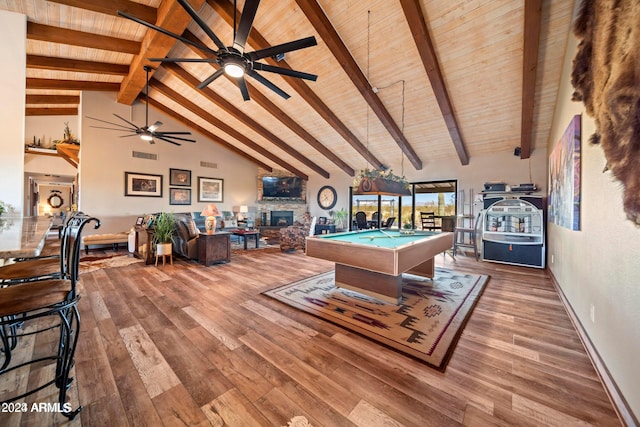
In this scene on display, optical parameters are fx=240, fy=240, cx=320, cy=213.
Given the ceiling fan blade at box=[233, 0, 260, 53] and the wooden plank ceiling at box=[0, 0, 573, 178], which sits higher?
the wooden plank ceiling at box=[0, 0, 573, 178]

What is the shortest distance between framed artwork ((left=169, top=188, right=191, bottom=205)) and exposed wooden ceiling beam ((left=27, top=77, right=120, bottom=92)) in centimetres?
315

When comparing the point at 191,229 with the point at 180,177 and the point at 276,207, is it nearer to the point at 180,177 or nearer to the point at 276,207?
the point at 180,177

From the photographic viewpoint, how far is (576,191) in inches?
97.5

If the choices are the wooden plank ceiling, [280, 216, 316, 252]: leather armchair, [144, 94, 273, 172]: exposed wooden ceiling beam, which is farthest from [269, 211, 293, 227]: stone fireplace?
the wooden plank ceiling


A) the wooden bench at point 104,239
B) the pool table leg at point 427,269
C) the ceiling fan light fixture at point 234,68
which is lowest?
the pool table leg at point 427,269

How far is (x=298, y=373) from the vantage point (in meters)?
1.81

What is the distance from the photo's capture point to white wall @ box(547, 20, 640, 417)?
1414mm

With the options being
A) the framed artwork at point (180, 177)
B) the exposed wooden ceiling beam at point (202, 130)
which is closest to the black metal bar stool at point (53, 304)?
the framed artwork at point (180, 177)

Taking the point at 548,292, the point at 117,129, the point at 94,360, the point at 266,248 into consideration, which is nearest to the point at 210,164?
the point at 117,129

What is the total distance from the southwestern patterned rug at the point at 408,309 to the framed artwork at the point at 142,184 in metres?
6.51

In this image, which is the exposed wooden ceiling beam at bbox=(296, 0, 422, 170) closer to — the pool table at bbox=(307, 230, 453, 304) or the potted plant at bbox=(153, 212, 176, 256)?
the pool table at bbox=(307, 230, 453, 304)

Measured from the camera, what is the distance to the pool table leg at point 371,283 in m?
3.08

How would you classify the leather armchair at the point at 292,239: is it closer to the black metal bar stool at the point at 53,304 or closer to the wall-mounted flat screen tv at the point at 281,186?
the wall-mounted flat screen tv at the point at 281,186

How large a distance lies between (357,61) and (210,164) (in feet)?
22.2
